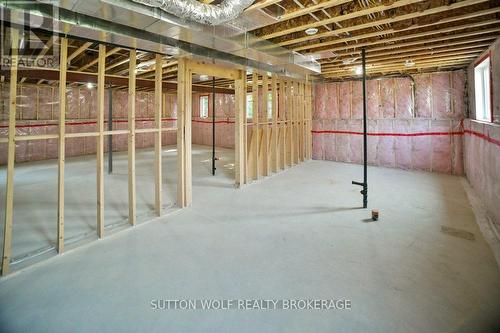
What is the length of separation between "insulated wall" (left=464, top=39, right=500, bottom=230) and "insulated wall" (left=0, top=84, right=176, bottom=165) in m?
10.9

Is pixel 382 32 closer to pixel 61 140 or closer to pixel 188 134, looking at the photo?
pixel 188 134

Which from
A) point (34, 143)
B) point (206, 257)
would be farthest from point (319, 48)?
point (34, 143)

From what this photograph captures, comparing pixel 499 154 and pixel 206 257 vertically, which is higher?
pixel 499 154

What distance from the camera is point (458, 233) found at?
314cm

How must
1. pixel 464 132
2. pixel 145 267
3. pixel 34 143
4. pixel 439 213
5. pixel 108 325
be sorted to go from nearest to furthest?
pixel 108 325, pixel 145 267, pixel 439 213, pixel 464 132, pixel 34 143

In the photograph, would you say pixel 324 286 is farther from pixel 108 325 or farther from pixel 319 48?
pixel 319 48

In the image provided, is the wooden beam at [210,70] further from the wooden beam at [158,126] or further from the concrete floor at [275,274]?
the concrete floor at [275,274]

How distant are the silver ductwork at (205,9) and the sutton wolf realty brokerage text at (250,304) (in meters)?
2.37

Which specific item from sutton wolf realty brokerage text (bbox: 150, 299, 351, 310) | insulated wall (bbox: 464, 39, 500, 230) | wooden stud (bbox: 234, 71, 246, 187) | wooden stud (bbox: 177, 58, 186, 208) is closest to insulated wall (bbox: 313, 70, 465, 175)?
insulated wall (bbox: 464, 39, 500, 230)

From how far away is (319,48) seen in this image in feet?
16.1

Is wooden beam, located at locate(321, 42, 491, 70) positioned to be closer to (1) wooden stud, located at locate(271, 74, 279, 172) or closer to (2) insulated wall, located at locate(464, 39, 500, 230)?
(2) insulated wall, located at locate(464, 39, 500, 230)

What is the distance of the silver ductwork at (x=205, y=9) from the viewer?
2.41 metres

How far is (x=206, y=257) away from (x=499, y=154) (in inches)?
139

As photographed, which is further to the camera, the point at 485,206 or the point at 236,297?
the point at 485,206
